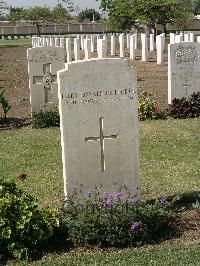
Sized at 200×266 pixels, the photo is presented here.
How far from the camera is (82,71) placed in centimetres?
575

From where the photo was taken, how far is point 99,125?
19.6 ft

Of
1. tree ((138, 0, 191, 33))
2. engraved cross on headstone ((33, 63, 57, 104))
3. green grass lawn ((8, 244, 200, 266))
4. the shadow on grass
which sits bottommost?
green grass lawn ((8, 244, 200, 266))

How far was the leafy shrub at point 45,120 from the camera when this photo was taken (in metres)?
11.9

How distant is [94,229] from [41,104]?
7950mm

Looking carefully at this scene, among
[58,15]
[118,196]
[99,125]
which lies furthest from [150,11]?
[58,15]

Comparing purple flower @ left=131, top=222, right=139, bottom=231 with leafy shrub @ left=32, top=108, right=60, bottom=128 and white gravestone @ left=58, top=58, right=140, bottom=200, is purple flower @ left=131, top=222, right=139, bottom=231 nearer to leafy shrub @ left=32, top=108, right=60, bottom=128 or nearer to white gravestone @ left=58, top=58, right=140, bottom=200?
white gravestone @ left=58, top=58, right=140, bottom=200

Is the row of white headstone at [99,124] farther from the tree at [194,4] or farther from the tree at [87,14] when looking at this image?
the tree at [87,14]

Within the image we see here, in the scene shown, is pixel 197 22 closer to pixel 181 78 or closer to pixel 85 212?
pixel 181 78

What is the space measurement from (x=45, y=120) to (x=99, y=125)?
6072 millimetres

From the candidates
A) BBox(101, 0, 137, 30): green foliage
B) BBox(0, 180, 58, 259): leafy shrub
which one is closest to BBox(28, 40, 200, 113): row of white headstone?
BBox(0, 180, 58, 259): leafy shrub

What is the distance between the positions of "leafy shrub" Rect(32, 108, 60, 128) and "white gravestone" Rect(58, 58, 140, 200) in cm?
591

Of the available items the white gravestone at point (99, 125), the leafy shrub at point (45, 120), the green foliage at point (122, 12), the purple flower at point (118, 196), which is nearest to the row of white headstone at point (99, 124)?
the white gravestone at point (99, 125)

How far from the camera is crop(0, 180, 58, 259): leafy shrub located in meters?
5.13

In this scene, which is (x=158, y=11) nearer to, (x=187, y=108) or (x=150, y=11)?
(x=150, y=11)
